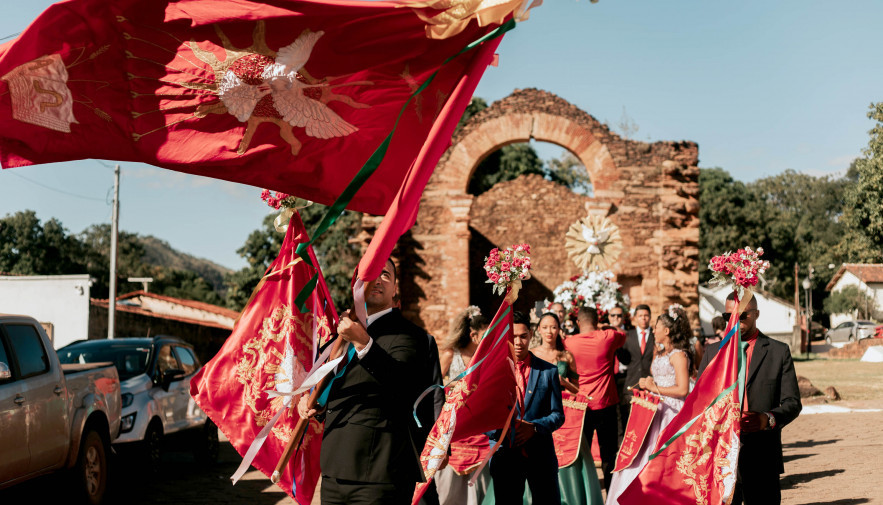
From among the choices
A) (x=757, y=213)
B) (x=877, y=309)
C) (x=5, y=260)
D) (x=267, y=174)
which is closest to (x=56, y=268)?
(x=5, y=260)

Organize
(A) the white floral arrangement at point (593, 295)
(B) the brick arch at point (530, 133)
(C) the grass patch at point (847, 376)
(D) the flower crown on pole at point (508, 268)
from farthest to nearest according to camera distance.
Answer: (C) the grass patch at point (847, 376) → (B) the brick arch at point (530, 133) → (A) the white floral arrangement at point (593, 295) → (D) the flower crown on pole at point (508, 268)

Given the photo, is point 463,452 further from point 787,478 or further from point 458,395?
point 787,478

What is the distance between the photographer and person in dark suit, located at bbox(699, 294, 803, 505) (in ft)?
21.0

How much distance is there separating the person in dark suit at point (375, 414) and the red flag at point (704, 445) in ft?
8.28

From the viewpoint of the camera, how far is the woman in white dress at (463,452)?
7.01 m

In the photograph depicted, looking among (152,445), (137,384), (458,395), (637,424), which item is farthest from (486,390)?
(152,445)

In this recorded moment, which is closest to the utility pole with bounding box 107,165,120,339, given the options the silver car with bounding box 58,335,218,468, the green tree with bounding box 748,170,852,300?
the silver car with bounding box 58,335,218,468

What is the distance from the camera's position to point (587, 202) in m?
24.4

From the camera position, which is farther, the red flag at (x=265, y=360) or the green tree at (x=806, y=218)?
the green tree at (x=806, y=218)

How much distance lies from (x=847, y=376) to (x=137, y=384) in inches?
1013

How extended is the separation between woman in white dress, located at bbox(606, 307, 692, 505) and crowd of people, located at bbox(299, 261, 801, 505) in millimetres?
12

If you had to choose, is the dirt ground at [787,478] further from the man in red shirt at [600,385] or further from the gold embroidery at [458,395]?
the gold embroidery at [458,395]

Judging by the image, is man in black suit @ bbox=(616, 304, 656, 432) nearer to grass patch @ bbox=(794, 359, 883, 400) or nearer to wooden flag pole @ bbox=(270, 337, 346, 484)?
wooden flag pole @ bbox=(270, 337, 346, 484)

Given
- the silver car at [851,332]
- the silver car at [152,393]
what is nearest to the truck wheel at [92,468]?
the silver car at [152,393]
